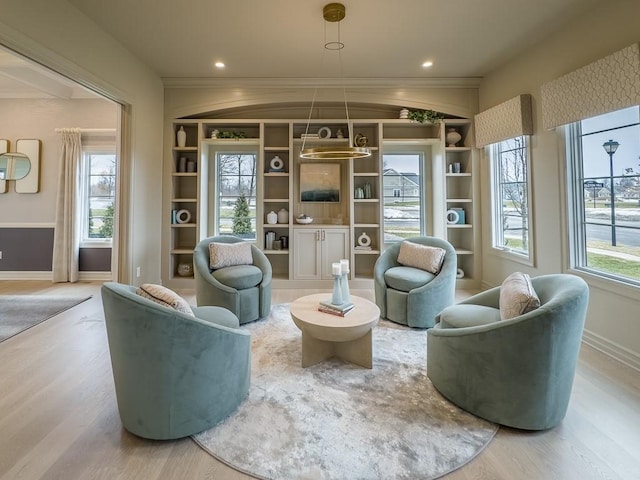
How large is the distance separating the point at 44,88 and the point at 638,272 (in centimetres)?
780

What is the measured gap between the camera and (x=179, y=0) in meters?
2.83

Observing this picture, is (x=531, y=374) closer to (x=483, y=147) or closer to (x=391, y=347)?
(x=391, y=347)

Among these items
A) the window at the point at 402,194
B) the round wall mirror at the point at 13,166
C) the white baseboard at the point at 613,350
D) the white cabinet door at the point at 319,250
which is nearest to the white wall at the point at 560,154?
the white baseboard at the point at 613,350

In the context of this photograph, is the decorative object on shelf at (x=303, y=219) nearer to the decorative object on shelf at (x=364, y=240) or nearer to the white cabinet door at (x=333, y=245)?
the white cabinet door at (x=333, y=245)

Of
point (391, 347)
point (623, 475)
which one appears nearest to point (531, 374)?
point (623, 475)

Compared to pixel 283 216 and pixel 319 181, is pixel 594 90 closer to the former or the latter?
pixel 319 181

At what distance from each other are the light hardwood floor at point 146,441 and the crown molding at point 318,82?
13.0ft

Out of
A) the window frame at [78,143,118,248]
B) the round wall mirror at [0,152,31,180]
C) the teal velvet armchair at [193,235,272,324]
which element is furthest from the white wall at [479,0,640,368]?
the round wall mirror at [0,152,31,180]

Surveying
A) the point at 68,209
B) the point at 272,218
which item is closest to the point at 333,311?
the point at 272,218

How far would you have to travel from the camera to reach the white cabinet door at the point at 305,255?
4836 millimetres

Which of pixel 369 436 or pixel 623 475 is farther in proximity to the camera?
pixel 369 436

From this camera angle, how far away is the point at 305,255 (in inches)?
191

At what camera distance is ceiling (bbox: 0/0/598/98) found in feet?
9.65

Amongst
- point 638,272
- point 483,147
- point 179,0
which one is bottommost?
point 638,272
